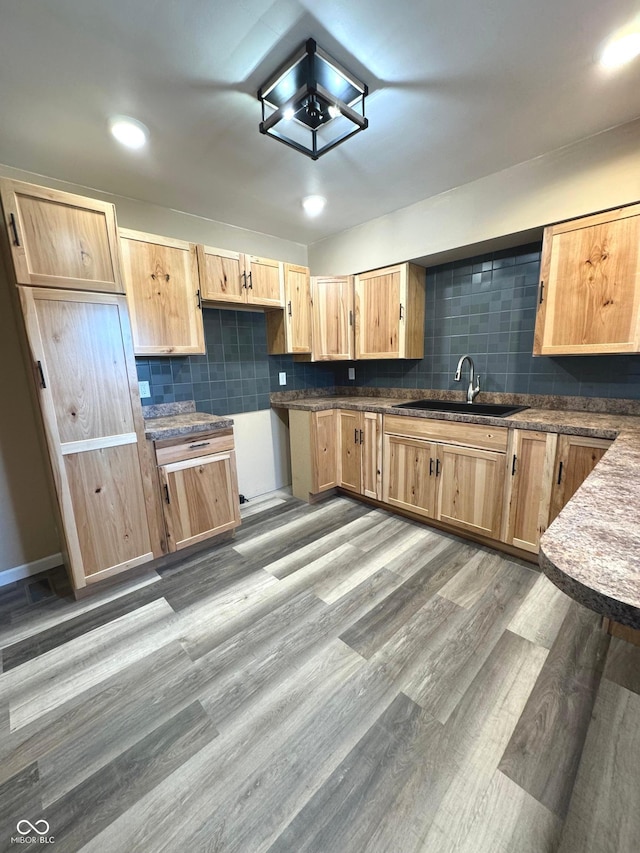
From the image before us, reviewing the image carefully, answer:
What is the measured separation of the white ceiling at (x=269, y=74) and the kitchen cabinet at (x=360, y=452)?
176cm

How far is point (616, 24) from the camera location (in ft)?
3.88

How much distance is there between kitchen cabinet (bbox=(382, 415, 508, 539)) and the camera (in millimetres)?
2199

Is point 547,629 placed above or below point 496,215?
below

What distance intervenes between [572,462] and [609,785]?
134 cm

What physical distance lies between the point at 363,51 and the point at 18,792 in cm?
287

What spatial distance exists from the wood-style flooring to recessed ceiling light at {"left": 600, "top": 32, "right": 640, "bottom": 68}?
8.11 ft

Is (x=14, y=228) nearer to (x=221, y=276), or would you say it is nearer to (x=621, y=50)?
(x=221, y=276)

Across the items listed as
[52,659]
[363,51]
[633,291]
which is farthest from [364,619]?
[363,51]

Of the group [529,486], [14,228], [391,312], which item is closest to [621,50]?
[391,312]

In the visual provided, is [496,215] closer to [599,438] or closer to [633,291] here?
[633,291]

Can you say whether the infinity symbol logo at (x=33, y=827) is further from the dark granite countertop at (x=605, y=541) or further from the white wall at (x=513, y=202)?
A: the white wall at (x=513, y=202)

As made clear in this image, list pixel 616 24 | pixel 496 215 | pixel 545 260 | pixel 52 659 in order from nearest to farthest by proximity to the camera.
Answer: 1. pixel 616 24
2. pixel 52 659
3. pixel 545 260
4. pixel 496 215

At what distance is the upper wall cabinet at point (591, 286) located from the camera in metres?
1.75

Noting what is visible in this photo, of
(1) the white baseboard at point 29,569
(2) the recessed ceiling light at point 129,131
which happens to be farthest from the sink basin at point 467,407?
Result: (1) the white baseboard at point 29,569
